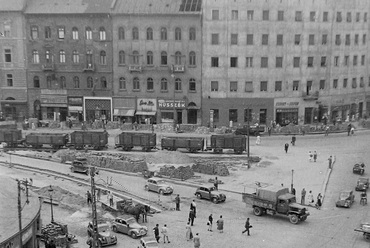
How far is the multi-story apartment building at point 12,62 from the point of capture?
87.6 metres

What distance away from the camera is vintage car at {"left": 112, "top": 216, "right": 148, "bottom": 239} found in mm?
40688

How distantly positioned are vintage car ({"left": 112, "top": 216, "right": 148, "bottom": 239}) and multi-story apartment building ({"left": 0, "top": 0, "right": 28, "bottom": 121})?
5374 centimetres

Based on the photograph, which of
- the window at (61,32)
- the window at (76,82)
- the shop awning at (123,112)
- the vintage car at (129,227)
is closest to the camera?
the vintage car at (129,227)

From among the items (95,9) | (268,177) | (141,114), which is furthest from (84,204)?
(95,9)

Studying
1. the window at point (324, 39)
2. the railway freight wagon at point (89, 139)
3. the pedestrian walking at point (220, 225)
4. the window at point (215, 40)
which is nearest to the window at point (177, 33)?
the window at point (215, 40)

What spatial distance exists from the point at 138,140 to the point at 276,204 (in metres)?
30.2

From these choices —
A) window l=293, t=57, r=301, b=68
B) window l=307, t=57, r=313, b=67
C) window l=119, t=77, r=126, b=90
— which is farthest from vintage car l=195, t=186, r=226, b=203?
window l=307, t=57, r=313, b=67

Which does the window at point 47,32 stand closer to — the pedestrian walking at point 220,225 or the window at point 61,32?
the window at point 61,32

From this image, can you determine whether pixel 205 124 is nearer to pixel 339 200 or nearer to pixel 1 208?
pixel 339 200

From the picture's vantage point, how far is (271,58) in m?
84.8

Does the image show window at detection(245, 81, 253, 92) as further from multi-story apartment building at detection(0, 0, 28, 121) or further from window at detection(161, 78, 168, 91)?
multi-story apartment building at detection(0, 0, 28, 121)

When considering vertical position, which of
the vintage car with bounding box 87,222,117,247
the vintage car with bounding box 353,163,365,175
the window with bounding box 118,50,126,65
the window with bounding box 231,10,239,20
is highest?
the window with bounding box 231,10,239,20

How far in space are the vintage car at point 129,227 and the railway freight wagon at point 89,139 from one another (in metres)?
30.3

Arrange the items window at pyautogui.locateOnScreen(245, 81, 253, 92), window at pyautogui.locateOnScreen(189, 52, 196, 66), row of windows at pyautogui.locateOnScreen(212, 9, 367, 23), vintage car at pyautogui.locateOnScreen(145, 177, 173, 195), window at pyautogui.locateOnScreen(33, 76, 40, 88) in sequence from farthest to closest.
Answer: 1. window at pyautogui.locateOnScreen(33, 76, 40, 88)
2. window at pyautogui.locateOnScreen(245, 81, 253, 92)
3. window at pyautogui.locateOnScreen(189, 52, 196, 66)
4. row of windows at pyautogui.locateOnScreen(212, 9, 367, 23)
5. vintage car at pyautogui.locateOnScreen(145, 177, 173, 195)
